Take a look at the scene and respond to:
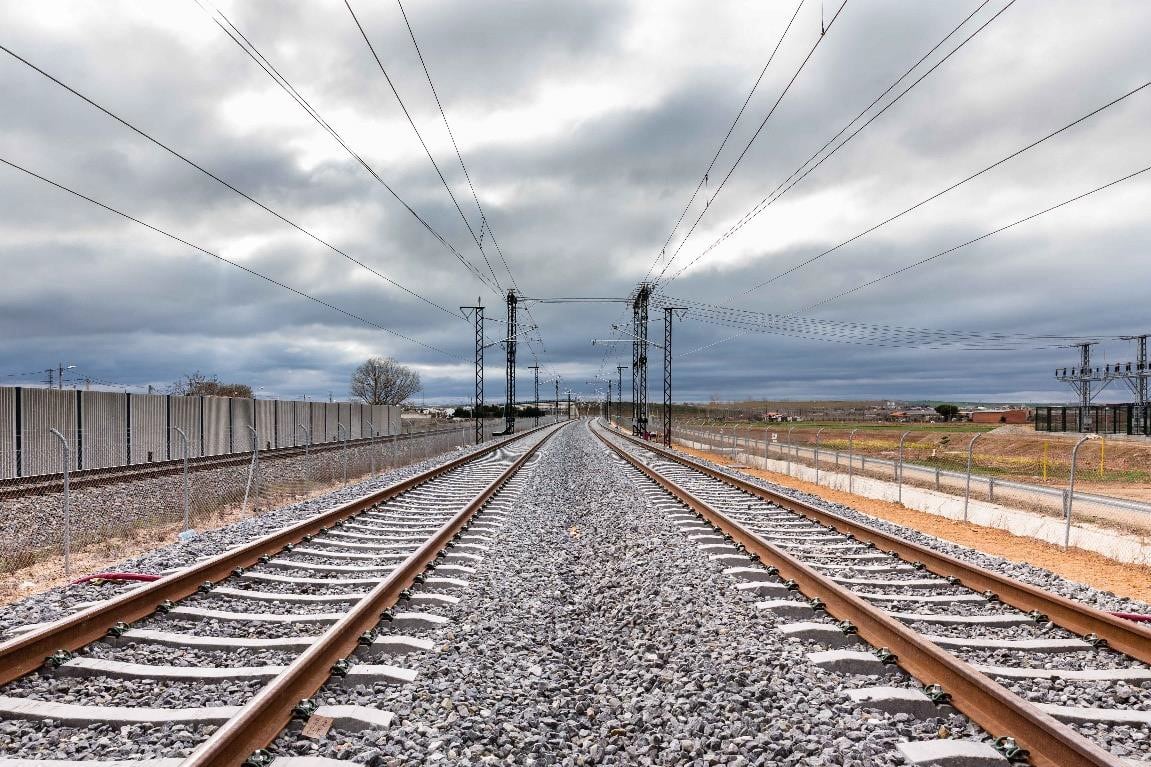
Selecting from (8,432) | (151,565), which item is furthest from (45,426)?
(151,565)

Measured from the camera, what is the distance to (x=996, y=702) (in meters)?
4.24

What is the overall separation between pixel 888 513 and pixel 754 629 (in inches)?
468

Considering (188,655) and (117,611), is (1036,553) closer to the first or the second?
(188,655)

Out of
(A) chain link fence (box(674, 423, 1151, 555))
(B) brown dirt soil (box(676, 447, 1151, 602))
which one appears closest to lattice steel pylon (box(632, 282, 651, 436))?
(A) chain link fence (box(674, 423, 1151, 555))

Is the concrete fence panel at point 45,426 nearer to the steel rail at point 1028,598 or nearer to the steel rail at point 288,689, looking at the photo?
the steel rail at point 288,689

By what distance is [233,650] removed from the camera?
558 centimetres

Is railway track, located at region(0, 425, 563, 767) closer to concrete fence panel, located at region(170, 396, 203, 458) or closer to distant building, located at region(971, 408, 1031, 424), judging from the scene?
concrete fence panel, located at region(170, 396, 203, 458)

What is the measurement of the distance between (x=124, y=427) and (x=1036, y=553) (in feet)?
105

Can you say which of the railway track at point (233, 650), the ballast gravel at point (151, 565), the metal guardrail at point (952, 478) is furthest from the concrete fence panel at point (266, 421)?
the railway track at point (233, 650)

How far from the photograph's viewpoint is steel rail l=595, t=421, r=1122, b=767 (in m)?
3.68

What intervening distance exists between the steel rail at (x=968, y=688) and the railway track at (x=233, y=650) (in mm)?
3583

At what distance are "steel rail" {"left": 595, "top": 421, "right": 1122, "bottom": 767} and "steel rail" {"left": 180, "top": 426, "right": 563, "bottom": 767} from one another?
4103 mm

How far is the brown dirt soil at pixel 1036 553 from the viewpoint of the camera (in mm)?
9594

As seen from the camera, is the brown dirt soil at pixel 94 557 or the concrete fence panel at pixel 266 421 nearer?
the brown dirt soil at pixel 94 557
